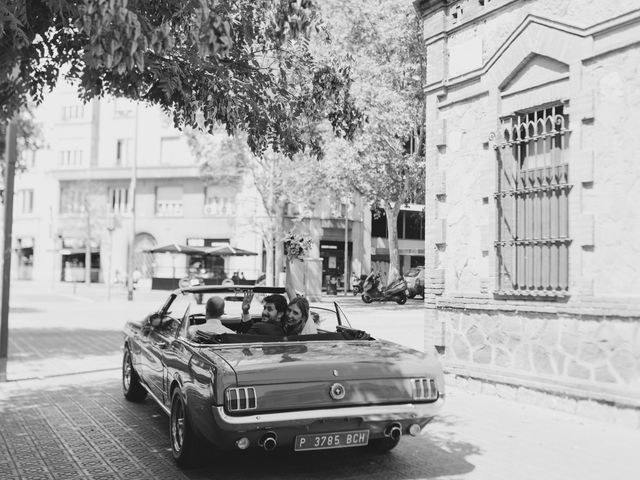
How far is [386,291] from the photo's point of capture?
30.2 metres

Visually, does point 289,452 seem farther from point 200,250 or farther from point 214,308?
point 200,250

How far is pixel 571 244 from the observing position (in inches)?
296

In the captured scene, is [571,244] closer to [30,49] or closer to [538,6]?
[538,6]

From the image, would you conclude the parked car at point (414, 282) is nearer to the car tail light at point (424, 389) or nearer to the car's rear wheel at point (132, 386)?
the car's rear wheel at point (132, 386)

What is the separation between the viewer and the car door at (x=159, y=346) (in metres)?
6.15

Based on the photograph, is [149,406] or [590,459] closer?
[590,459]

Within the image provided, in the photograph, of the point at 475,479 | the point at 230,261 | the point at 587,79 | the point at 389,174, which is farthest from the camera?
the point at 230,261

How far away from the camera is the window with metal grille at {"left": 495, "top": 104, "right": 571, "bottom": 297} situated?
7.76 metres

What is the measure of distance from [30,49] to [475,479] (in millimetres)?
5742

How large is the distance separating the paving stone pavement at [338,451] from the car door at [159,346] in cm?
46

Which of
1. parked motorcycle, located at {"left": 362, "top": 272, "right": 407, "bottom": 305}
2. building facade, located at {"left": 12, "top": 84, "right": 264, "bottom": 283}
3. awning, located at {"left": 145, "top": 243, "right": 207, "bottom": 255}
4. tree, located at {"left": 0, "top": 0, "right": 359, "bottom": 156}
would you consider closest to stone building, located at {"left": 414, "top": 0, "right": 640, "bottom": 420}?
tree, located at {"left": 0, "top": 0, "right": 359, "bottom": 156}

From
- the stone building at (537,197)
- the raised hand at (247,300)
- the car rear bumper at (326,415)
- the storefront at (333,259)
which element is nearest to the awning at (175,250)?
the storefront at (333,259)

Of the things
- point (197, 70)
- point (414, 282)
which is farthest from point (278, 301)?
point (414, 282)

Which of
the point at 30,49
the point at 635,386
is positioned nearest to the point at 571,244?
the point at 635,386
